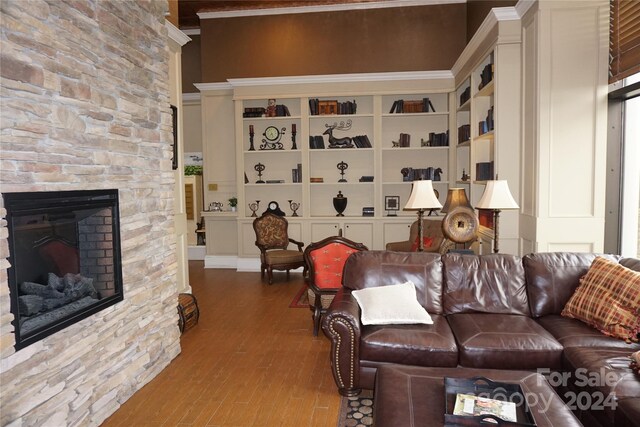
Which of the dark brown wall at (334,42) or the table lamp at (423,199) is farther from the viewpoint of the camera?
the dark brown wall at (334,42)

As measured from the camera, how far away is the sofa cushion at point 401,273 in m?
3.46

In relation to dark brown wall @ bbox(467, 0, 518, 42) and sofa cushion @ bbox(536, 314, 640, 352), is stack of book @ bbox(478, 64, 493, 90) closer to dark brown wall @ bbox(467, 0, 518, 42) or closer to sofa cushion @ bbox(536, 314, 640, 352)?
dark brown wall @ bbox(467, 0, 518, 42)

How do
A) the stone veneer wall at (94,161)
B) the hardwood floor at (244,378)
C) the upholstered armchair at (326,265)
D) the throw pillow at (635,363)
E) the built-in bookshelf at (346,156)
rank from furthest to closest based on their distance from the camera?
the built-in bookshelf at (346,156)
the upholstered armchair at (326,265)
the hardwood floor at (244,378)
the throw pillow at (635,363)
the stone veneer wall at (94,161)

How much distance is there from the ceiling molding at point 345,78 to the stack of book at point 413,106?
1.13ft

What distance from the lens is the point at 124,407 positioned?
2.93 meters

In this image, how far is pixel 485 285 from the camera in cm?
343

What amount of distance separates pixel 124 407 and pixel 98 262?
3.16ft

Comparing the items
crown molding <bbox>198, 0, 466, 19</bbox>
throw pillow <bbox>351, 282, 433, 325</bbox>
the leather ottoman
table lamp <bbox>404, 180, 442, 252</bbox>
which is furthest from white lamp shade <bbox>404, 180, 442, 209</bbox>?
crown molding <bbox>198, 0, 466, 19</bbox>

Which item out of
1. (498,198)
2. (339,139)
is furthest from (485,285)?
(339,139)

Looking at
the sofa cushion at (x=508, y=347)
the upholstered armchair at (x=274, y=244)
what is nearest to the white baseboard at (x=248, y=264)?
the upholstered armchair at (x=274, y=244)

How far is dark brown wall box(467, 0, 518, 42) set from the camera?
5.42 metres

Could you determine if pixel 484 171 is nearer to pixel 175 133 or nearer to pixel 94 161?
pixel 175 133

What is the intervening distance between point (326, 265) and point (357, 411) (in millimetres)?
1592

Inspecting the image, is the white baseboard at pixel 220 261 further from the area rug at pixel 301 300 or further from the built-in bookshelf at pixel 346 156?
the area rug at pixel 301 300
